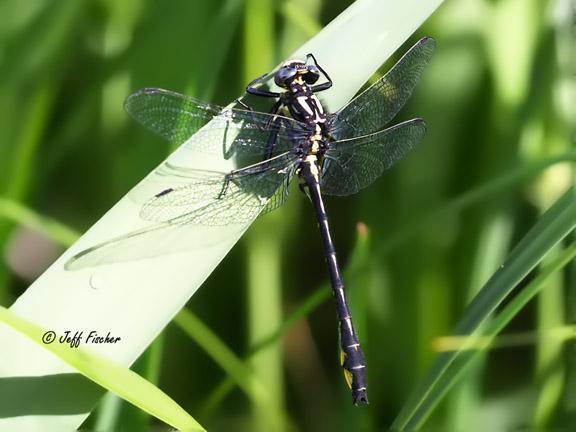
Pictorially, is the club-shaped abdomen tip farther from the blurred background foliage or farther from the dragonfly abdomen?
the blurred background foliage

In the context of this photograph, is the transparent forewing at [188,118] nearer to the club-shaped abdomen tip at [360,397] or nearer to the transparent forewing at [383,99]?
the transparent forewing at [383,99]

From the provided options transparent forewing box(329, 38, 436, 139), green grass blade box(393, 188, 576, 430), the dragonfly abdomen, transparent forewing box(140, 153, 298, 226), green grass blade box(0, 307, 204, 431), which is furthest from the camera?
transparent forewing box(329, 38, 436, 139)

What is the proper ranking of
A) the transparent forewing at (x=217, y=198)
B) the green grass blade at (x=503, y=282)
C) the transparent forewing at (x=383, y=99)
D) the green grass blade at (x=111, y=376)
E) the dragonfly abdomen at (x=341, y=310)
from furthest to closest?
the transparent forewing at (x=383, y=99), the dragonfly abdomen at (x=341, y=310), the transparent forewing at (x=217, y=198), the green grass blade at (x=503, y=282), the green grass blade at (x=111, y=376)

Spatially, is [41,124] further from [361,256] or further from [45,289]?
[361,256]

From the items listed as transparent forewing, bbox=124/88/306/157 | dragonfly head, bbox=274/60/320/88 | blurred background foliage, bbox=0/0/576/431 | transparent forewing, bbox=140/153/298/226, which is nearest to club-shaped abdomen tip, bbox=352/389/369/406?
blurred background foliage, bbox=0/0/576/431

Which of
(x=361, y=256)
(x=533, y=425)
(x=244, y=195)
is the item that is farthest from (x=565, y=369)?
(x=244, y=195)

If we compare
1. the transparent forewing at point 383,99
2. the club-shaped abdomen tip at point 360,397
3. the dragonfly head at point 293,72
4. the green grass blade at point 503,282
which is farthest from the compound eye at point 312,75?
the club-shaped abdomen tip at point 360,397
